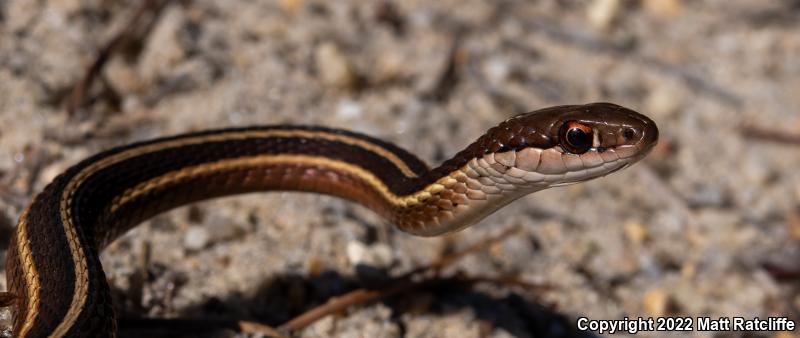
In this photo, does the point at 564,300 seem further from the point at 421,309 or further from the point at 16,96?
the point at 16,96

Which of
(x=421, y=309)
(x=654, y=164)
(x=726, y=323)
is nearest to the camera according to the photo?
(x=421, y=309)

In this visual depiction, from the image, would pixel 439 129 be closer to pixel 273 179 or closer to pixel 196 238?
pixel 273 179

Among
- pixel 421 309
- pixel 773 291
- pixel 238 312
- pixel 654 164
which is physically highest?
pixel 654 164

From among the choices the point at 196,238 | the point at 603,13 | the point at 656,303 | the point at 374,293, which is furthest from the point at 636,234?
the point at 196,238

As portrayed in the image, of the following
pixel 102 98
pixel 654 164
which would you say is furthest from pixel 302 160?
pixel 654 164

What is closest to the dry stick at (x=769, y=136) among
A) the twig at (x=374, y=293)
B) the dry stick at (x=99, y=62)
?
the twig at (x=374, y=293)
